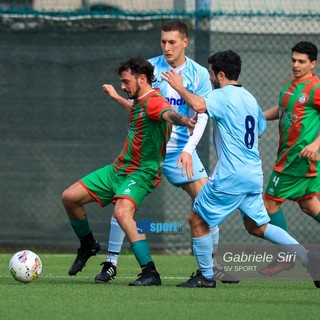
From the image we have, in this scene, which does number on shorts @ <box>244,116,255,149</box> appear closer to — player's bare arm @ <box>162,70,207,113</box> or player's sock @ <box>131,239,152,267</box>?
player's bare arm @ <box>162,70,207,113</box>

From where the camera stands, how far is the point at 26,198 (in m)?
11.8

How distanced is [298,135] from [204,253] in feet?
4.81

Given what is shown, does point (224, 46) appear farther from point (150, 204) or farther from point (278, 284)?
point (278, 284)

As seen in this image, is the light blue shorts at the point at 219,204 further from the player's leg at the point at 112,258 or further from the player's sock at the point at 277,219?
the player's sock at the point at 277,219

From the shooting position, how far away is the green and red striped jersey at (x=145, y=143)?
8227 mm

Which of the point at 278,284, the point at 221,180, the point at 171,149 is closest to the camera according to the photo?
the point at 221,180

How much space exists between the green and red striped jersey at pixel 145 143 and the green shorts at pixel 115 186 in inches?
2.2

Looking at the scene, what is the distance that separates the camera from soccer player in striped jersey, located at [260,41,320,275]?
880cm

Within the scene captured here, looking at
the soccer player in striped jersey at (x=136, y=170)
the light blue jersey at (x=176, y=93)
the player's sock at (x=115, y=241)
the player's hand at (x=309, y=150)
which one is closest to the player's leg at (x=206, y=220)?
the soccer player in striped jersey at (x=136, y=170)

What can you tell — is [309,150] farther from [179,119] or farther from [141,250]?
[141,250]

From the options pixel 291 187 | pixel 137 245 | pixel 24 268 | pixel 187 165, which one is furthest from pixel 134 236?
pixel 291 187

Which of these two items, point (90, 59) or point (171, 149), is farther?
A: point (90, 59)

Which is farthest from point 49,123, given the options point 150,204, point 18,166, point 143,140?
point 143,140

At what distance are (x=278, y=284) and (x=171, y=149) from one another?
59.9 inches
